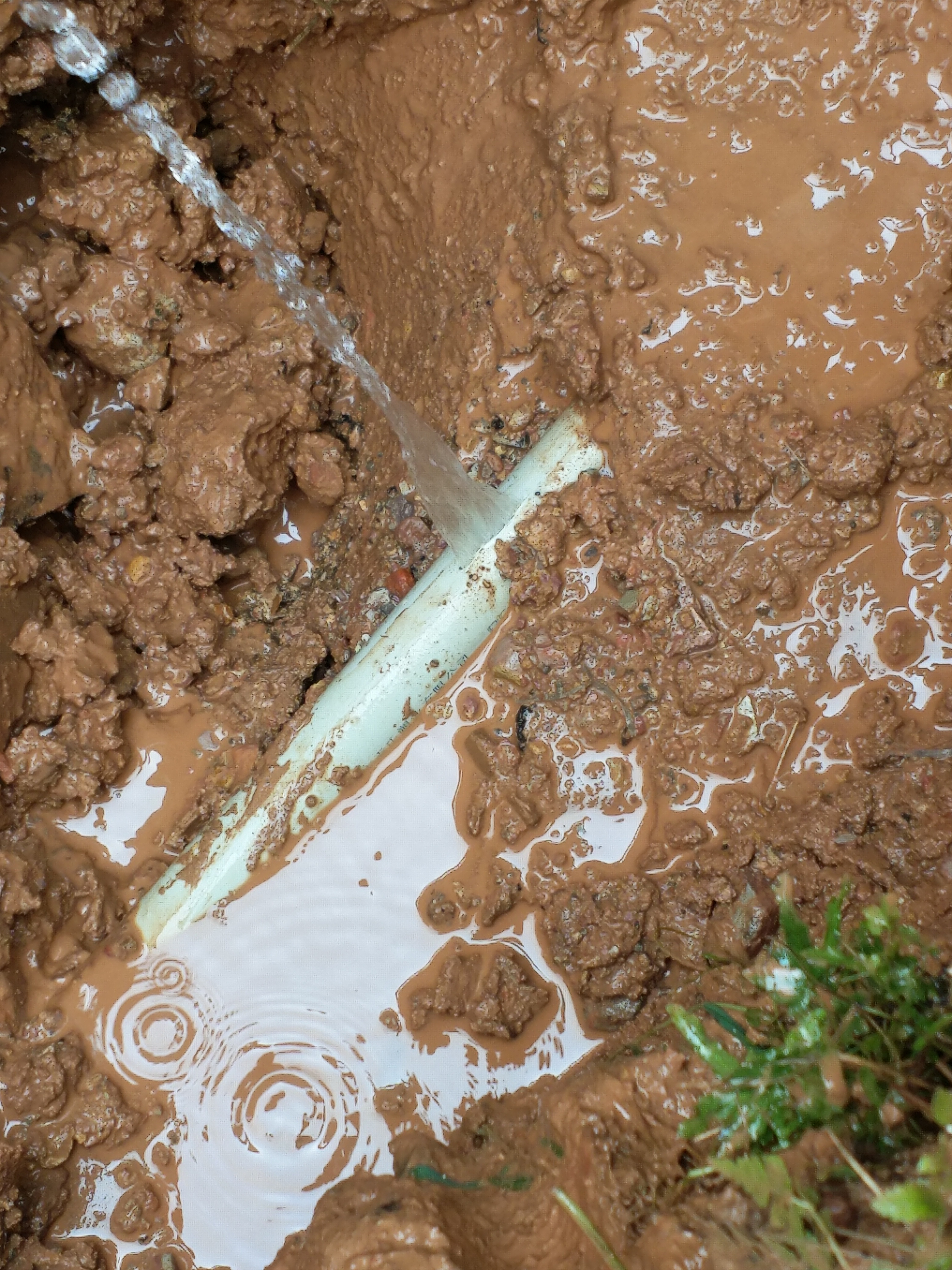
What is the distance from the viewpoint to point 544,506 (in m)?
2.62

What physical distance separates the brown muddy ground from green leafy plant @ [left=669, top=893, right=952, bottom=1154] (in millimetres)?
300

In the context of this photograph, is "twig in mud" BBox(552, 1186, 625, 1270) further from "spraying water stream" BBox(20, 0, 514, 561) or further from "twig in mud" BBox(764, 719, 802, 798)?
"spraying water stream" BBox(20, 0, 514, 561)

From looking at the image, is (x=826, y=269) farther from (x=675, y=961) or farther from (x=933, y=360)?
(x=675, y=961)

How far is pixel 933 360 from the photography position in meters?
2.29

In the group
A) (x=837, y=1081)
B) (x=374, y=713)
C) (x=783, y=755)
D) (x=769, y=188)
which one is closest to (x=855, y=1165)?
(x=837, y=1081)

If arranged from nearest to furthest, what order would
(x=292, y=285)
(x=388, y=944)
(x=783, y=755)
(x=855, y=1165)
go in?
1. (x=855, y=1165)
2. (x=783, y=755)
3. (x=388, y=944)
4. (x=292, y=285)

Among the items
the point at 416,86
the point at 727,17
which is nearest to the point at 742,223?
the point at 727,17

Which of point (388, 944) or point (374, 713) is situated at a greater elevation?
point (374, 713)

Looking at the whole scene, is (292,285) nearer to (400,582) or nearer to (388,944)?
(400,582)

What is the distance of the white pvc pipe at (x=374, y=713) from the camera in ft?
8.71

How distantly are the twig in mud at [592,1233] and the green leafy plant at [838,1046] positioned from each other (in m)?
0.29

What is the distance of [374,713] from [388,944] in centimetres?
61

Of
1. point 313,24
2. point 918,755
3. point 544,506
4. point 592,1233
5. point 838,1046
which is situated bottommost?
point 918,755

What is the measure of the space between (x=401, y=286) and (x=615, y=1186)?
2.52 metres
